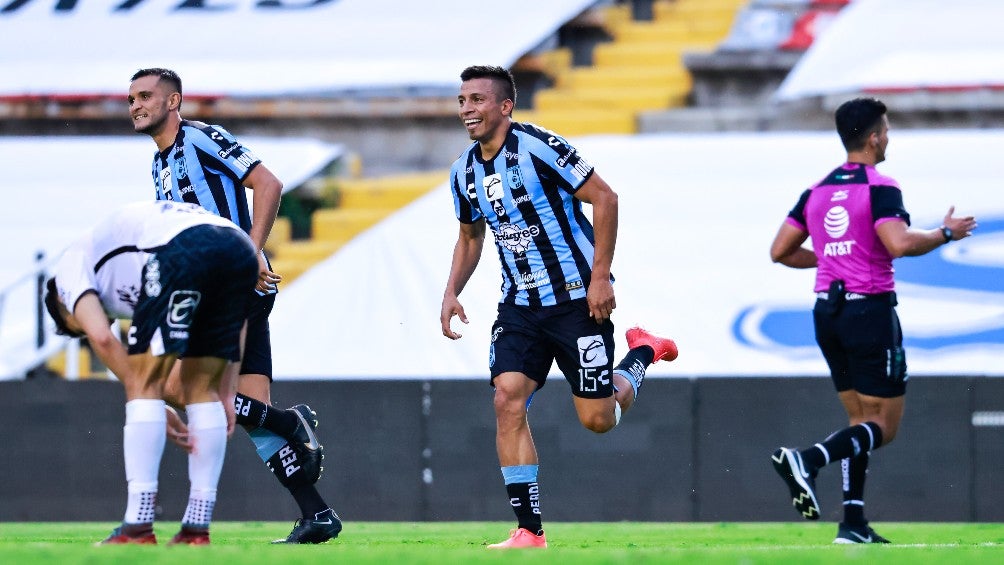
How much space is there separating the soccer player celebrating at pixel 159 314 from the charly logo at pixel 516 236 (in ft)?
4.57

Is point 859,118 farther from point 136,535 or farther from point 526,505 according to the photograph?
point 136,535

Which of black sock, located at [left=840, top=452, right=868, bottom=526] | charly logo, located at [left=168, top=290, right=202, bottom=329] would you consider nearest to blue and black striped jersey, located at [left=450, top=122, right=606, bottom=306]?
black sock, located at [left=840, top=452, right=868, bottom=526]

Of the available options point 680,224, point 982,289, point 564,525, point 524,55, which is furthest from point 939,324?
point 524,55

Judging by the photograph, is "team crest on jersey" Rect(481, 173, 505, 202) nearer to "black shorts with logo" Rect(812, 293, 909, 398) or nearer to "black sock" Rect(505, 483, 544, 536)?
"black sock" Rect(505, 483, 544, 536)

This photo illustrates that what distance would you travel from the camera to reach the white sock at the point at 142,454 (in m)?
5.82

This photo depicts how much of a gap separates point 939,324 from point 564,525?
3.80 meters

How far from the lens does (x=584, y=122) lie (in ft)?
49.7

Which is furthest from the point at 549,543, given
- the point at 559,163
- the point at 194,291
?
the point at 194,291

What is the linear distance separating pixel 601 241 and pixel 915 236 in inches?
52.3

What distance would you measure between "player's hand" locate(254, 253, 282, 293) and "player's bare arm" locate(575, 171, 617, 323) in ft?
4.34

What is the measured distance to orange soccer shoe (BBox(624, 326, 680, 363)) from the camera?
8.02 m

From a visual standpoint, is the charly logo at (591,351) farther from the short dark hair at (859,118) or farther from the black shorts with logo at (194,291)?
the black shorts with logo at (194,291)

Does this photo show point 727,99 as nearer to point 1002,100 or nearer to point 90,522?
point 1002,100

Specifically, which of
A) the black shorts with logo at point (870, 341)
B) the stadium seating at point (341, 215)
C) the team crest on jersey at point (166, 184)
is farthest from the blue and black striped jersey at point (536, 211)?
the stadium seating at point (341, 215)
